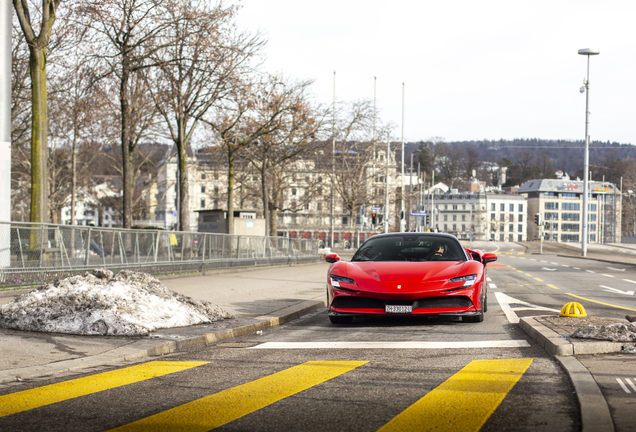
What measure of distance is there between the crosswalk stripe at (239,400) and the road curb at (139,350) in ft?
6.08

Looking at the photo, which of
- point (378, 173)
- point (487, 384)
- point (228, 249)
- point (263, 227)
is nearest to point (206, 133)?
point (263, 227)

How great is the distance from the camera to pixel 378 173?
2584 inches

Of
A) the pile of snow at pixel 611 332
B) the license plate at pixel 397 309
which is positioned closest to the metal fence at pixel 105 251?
the license plate at pixel 397 309

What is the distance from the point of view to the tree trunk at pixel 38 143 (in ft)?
57.3

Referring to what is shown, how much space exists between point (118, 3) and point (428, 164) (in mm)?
155848

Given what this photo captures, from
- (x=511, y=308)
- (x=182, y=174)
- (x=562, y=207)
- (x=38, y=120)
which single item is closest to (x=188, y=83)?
(x=182, y=174)

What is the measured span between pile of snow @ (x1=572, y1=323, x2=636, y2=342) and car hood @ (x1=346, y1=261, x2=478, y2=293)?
7.59 ft

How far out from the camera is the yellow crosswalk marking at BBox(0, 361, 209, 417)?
5.19 meters

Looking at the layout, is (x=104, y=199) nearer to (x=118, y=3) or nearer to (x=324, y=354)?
(x=118, y=3)

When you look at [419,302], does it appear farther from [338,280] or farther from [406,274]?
[338,280]

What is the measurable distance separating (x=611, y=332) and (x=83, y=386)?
5.12 meters

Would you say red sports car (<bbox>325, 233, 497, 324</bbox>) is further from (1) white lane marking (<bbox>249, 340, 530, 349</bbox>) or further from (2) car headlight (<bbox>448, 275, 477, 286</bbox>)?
(1) white lane marking (<bbox>249, 340, 530, 349</bbox>)

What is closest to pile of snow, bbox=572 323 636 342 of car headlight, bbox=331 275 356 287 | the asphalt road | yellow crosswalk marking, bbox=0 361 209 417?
the asphalt road

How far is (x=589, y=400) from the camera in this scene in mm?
4848
